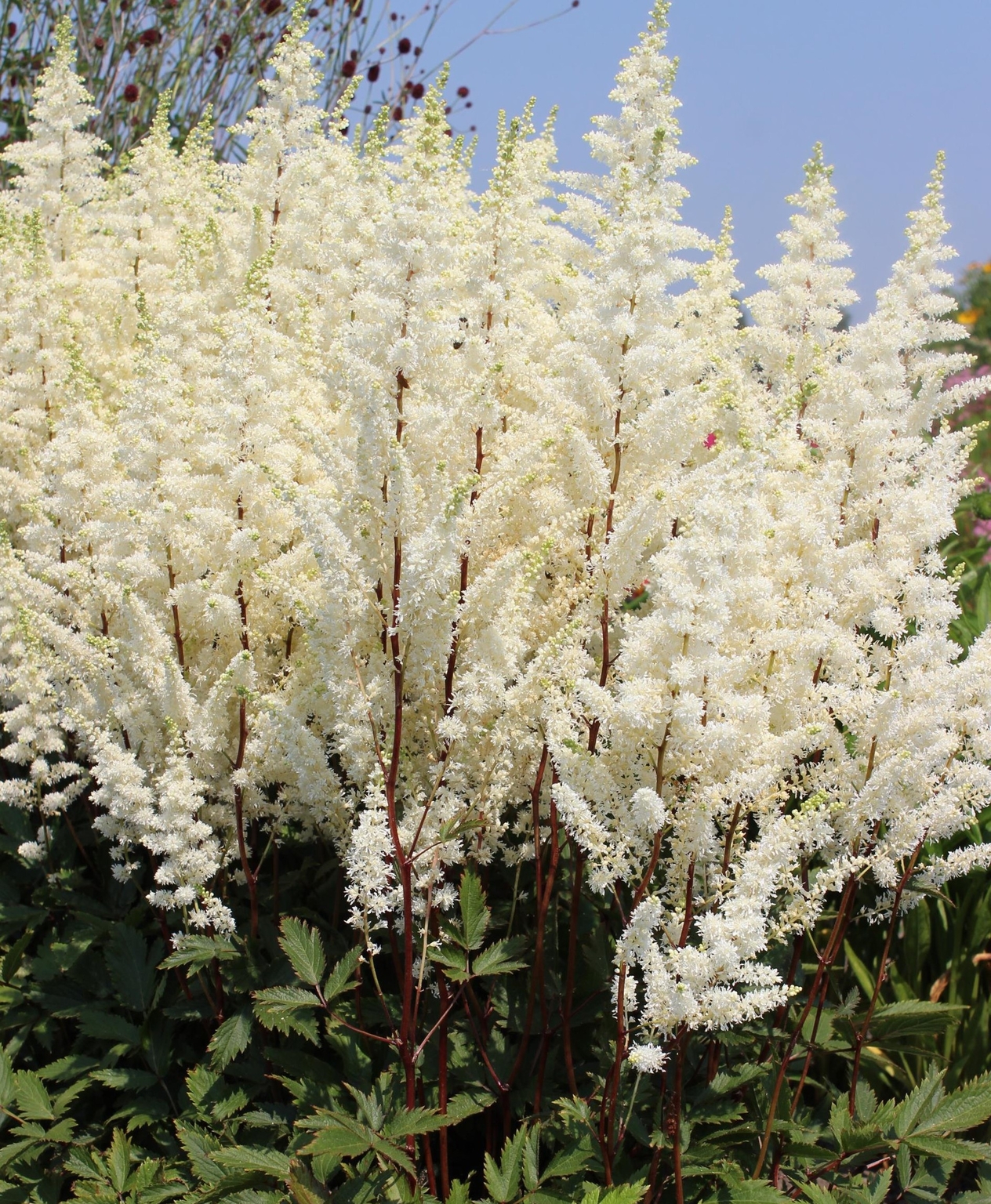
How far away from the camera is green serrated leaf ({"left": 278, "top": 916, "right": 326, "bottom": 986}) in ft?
A: 7.18

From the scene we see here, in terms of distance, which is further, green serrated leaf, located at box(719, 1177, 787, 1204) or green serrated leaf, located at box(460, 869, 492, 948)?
green serrated leaf, located at box(460, 869, 492, 948)

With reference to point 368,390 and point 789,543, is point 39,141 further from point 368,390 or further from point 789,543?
point 789,543

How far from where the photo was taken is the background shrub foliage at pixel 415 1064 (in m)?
2.11

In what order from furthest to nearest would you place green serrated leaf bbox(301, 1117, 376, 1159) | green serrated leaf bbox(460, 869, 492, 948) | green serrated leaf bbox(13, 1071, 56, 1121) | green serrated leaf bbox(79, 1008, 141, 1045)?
green serrated leaf bbox(79, 1008, 141, 1045) → green serrated leaf bbox(13, 1071, 56, 1121) → green serrated leaf bbox(460, 869, 492, 948) → green serrated leaf bbox(301, 1117, 376, 1159)

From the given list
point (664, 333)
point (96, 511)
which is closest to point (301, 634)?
point (96, 511)

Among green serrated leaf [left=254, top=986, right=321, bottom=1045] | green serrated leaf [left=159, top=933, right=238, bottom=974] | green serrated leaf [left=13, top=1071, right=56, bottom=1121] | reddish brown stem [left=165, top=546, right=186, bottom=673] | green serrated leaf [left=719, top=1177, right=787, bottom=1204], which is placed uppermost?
reddish brown stem [left=165, top=546, right=186, bottom=673]

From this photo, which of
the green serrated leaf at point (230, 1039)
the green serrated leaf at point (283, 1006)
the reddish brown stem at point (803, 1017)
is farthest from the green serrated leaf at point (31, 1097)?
the reddish brown stem at point (803, 1017)

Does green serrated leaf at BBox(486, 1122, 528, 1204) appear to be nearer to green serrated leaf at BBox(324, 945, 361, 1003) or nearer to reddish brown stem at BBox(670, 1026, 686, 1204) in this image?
reddish brown stem at BBox(670, 1026, 686, 1204)

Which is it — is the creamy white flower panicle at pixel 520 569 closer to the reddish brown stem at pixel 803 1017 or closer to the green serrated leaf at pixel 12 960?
the reddish brown stem at pixel 803 1017

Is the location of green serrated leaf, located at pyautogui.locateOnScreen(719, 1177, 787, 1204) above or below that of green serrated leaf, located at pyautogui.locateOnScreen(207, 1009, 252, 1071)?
below

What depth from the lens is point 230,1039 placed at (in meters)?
2.37

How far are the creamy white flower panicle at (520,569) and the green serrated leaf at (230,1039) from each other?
0.88 ft

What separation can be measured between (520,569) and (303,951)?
0.97 meters

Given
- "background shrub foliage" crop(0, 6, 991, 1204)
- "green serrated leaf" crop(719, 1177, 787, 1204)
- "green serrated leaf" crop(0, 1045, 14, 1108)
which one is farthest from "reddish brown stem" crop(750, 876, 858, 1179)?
"green serrated leaf" crop(0, 1045, 14, 1108)
